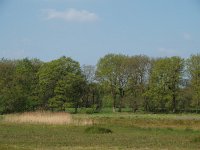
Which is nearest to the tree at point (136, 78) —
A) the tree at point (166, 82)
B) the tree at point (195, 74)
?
the tree at point (166, 82)

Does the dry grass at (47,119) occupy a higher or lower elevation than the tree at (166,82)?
lower

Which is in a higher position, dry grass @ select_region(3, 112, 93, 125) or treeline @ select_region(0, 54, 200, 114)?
treeline @ select_region(0, 54, 200, 114)

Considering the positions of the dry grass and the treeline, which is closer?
the dry grass

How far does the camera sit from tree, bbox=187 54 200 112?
73750 millimetres

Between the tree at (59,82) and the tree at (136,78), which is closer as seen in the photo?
the tree at (59,82)

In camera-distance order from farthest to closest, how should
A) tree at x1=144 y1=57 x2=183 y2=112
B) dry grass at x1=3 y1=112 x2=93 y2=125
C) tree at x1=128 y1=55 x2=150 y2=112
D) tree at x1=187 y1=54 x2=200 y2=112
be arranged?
1. tree at x1=128 y1=55 x2=150 y2=112
2. tree at x1=144 y1=57 x2=183 y2=112
3. tree at x1=187 y1=54 x2=200 y2=112
4. dry grass at x1=3 y1=112 x2=93 y2=125

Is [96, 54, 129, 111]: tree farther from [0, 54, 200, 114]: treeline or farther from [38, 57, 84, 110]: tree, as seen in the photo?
[38, 57, 84, 110]: tree

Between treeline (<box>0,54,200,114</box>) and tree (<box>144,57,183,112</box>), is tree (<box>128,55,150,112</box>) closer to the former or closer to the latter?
treeline (<box>0,54,200,114</box>)

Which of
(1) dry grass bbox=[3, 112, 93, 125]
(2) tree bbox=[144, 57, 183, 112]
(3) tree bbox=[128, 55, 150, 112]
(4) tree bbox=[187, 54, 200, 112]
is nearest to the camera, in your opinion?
(1) dry grass bbox=[3, 112, 93, 125]

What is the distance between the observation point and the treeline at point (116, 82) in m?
74.5

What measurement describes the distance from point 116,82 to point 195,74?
14999mm

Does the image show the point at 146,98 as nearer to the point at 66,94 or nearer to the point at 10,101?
the point at 66,94

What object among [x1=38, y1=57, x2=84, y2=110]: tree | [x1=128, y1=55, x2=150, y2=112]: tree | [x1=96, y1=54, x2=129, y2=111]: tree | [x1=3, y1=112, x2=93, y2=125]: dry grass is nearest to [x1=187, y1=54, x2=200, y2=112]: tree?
[x1=128, y1=55, x2=150, y2=112]: tree

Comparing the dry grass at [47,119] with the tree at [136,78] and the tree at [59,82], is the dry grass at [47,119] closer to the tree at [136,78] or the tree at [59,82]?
the tree at [59,82]
